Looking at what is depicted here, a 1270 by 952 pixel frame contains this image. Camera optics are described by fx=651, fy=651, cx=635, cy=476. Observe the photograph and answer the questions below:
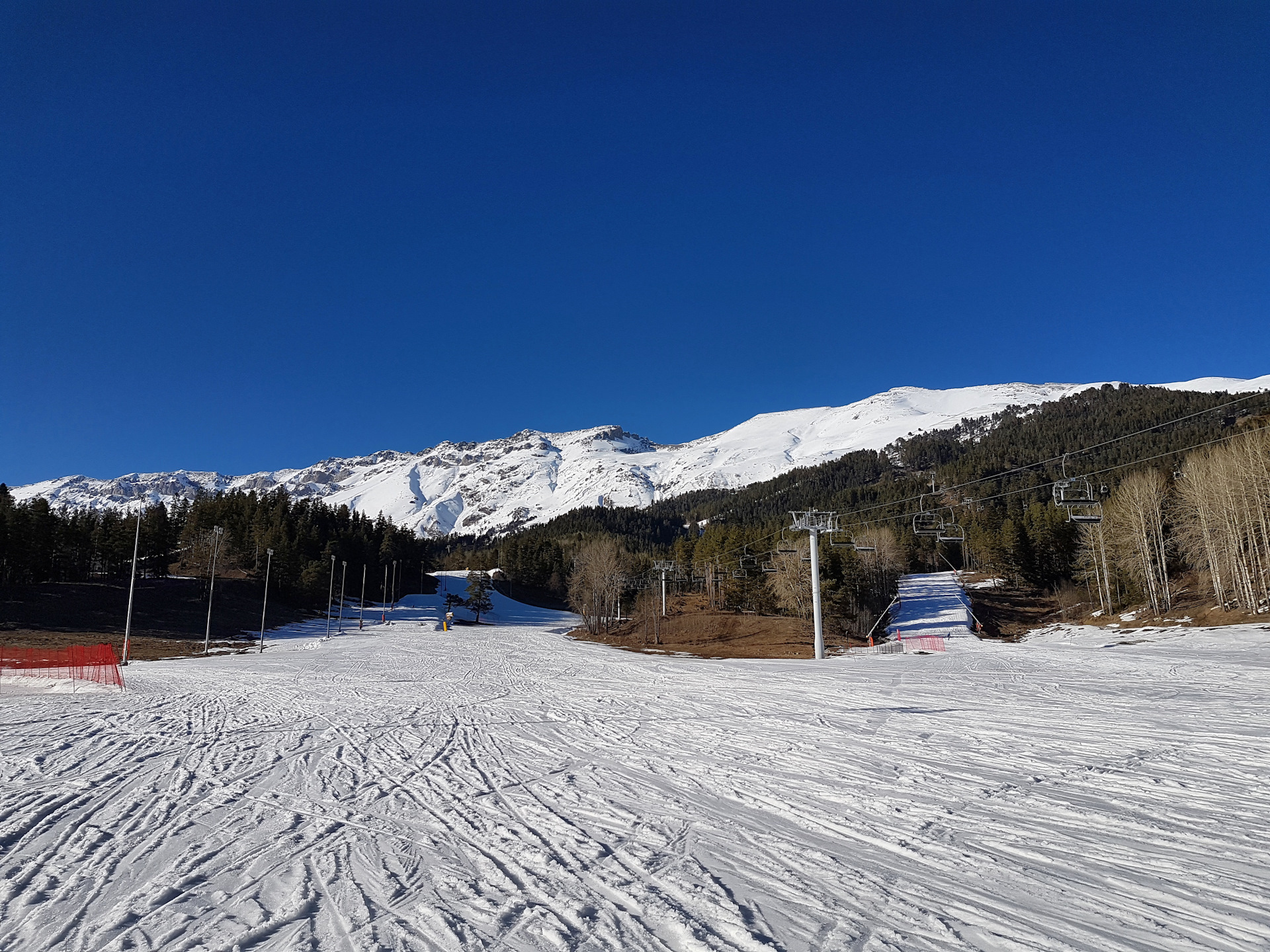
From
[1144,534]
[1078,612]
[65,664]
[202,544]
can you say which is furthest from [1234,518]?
[202,544]

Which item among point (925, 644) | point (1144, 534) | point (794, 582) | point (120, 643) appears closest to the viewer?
point (120, 643)

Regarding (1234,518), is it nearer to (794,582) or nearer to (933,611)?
(933,611)

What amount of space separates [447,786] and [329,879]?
3284mm

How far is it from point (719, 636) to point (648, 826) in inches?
1945

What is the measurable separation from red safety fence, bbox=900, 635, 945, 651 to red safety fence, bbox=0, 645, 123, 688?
41144mm

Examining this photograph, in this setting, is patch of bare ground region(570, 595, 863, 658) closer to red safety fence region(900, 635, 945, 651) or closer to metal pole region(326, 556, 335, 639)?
red safety fence region(900, 635, 945, 651)

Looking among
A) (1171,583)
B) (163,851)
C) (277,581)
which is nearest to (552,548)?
(277,581)

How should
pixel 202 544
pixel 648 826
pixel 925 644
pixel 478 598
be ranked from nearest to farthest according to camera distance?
pixel 648 826, pixel 925 644, pixel 202 544, pixel 478 598

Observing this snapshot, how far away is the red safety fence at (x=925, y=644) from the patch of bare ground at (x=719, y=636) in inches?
167

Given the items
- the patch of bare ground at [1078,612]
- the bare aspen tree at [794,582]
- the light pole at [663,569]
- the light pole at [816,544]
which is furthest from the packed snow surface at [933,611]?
the light pole at [663,569]

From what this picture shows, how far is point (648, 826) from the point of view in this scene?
700cm

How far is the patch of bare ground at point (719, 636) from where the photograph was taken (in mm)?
44156

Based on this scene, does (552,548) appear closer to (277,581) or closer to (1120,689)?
(277,581)

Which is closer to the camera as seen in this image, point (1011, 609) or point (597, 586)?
point (597, 586)
